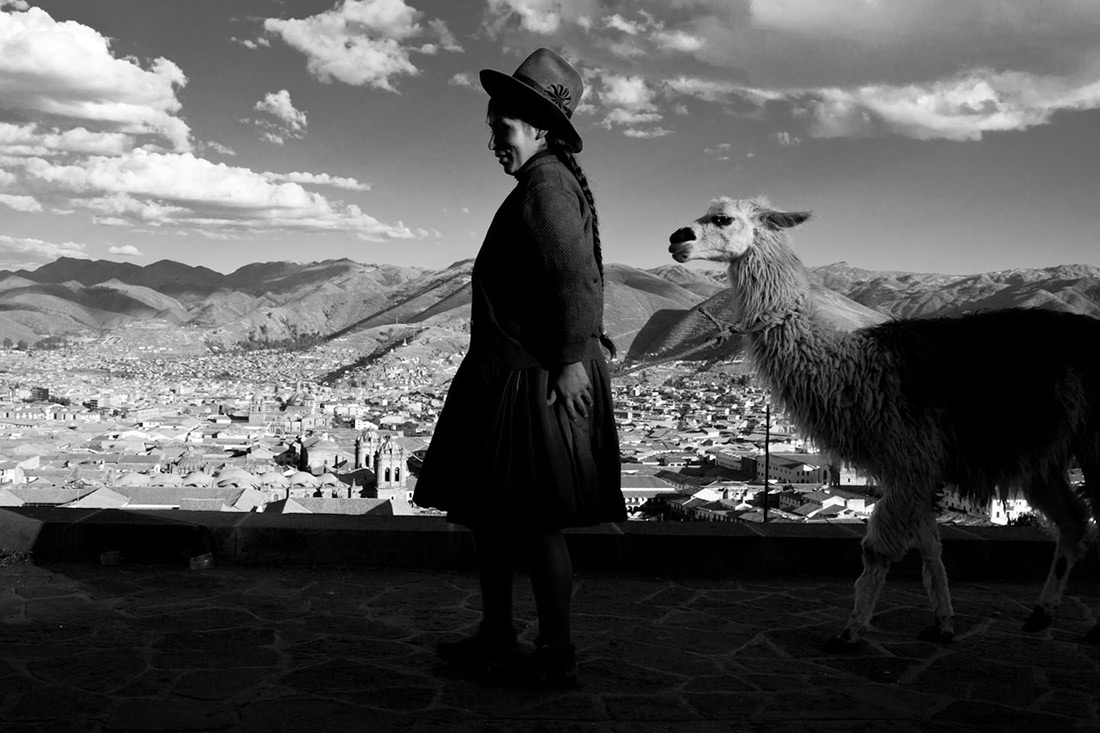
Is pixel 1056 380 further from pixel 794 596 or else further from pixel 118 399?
pixel 118 399

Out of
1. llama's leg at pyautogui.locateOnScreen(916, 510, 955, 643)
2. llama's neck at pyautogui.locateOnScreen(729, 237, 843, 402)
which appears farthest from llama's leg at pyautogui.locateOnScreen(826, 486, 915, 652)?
llama's neck at pyautogui.locateOnScreen(729, 237, 843, 402)

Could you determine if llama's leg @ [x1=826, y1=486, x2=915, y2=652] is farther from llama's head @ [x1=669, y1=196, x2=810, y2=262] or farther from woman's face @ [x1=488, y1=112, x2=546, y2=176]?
→ woman's face @ [x1=488, y1=112, x2=546, y2=176]

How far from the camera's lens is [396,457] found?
45.1 m

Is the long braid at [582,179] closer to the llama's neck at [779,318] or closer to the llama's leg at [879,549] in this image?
the llama's neck at [779,318]

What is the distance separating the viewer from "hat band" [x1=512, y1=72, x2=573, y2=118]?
3.16 meters

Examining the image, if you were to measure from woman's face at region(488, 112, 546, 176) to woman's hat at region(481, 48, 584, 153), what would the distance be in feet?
0.14

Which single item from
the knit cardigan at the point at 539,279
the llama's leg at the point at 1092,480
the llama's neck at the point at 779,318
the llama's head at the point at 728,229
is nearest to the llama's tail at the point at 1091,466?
the llama's leg at the point at 1092,480

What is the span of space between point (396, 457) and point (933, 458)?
4233cm

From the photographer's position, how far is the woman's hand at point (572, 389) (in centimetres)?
311

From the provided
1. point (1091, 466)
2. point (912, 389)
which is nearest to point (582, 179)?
point (912, 389)

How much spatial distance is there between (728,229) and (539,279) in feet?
3.79

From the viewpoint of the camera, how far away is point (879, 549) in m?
3.81

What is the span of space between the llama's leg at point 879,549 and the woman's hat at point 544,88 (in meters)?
1.79

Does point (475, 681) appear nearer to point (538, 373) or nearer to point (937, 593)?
point (538, 373)
